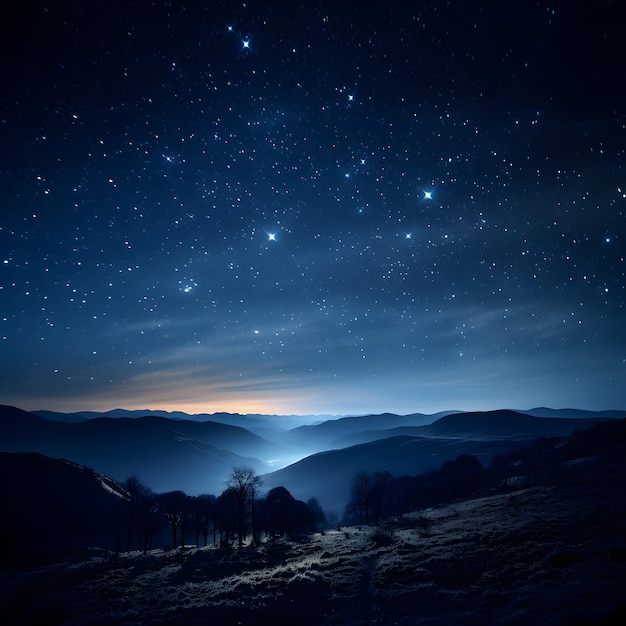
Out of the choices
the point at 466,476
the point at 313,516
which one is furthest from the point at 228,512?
the point at 466,476

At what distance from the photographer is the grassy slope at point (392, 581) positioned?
15.5 meters

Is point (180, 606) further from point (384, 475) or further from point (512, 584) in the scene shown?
point (384, 475)

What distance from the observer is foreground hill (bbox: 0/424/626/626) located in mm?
15344

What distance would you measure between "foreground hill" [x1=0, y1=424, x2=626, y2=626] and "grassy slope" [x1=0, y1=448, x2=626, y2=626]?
3.3 inches

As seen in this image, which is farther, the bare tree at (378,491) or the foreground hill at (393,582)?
the bare tree at (378,491)

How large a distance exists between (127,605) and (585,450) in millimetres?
108180

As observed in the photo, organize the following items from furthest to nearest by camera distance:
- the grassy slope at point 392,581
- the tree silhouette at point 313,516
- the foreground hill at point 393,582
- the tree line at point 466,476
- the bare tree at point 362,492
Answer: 1. the tree line at point 466,476
2. the tree silhouette at point 313,516
3. the bare tree at point 362,492
4. the grassy slope at point 392,581
5. the foreground hill at point 393,582

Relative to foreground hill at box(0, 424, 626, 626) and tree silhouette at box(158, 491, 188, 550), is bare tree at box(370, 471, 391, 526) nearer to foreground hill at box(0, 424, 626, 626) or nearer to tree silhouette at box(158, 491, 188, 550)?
foreground hill at box(0, 424, 626, 626)

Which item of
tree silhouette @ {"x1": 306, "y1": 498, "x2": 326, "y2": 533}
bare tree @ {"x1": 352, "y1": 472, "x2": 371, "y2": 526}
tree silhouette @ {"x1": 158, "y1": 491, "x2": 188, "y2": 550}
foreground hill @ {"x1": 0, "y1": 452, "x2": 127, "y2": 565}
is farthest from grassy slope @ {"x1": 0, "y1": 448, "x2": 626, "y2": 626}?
foreground hill @ {"x1": 0, "y1": 452, "x2": 127, "y2": 565}

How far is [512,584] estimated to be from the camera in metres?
17.1

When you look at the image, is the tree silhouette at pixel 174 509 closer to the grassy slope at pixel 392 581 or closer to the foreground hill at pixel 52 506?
the foreground hill at pixel 52 506

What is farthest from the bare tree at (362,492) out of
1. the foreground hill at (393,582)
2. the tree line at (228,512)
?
the foreground hill at (393,582)

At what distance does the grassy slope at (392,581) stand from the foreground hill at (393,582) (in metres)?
0.08

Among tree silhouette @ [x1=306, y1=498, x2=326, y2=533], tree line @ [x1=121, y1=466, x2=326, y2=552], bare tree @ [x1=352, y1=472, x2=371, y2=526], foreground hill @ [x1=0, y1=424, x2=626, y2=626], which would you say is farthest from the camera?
tree silhouette @ [x1=306, y1=498, x2=326, y2=533]
